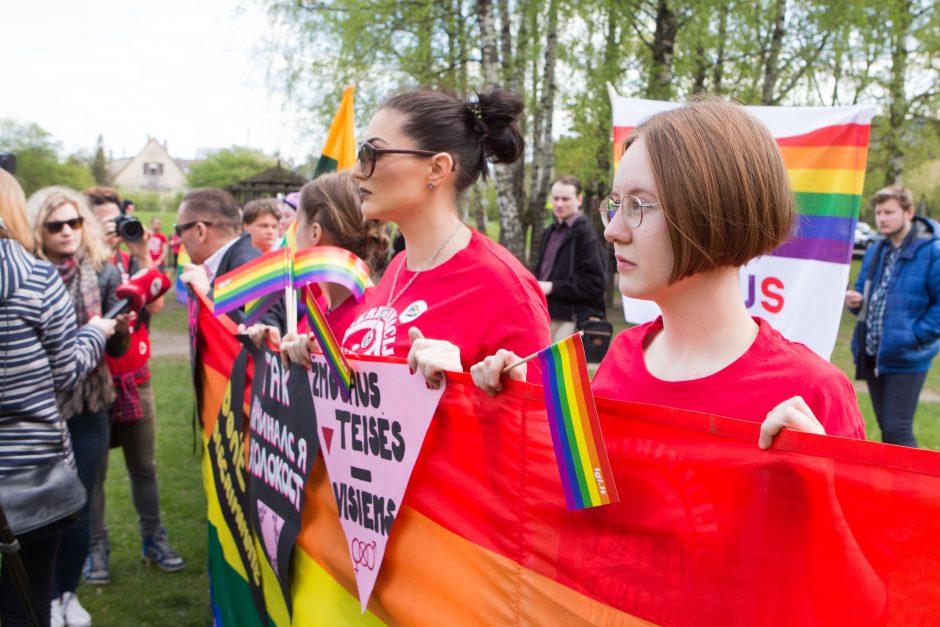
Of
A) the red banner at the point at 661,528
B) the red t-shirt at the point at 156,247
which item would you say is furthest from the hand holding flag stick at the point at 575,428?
the red t-shirt at the point at 156,247

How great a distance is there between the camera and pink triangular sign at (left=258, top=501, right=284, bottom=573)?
257 centimetres

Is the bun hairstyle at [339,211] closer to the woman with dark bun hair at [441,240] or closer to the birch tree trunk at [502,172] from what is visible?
the woman with dark bun hair at [441,240]

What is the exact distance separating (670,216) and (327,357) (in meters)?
1.04

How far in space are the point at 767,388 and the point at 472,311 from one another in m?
1.02

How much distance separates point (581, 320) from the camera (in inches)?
285

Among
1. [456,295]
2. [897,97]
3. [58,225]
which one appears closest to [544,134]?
[897,97]

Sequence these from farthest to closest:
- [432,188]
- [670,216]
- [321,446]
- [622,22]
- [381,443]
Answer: [622,22]
[432,188]
[321,446]
[381,443]
[670,216]

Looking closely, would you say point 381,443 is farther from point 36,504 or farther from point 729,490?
point 36,504

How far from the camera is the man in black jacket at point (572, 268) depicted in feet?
23.6

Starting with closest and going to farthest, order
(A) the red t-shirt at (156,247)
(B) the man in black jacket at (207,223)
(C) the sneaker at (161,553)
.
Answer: (C) the sneaker at (161,553) < (B) the man in black jacket at (207,223) < (A) the red t-shirt at (156,247)

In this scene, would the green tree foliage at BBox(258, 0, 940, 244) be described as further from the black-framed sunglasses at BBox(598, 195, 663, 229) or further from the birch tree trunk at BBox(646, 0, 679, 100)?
the black-framed sunglasses at BBox(598, 195, 663, 229)

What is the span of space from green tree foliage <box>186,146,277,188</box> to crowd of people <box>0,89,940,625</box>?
58071 millimetres

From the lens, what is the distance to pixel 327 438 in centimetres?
227

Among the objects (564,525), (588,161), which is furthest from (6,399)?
(588,161)
